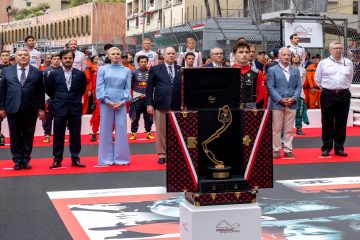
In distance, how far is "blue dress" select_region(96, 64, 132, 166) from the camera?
12047 mm

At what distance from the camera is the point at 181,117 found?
6.03 m

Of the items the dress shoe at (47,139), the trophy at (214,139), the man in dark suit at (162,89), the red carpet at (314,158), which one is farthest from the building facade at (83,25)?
the trophy at (214,139)

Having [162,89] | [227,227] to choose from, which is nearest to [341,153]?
[162,89]

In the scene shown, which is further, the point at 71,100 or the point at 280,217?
the point at 71,100

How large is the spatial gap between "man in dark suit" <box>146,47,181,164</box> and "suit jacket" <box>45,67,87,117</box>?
1177 millimetres

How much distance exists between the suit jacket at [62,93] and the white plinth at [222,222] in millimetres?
5956

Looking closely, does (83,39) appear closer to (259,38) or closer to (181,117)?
(259,38)

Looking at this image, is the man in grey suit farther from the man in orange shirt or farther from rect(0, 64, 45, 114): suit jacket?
the man in orange shirt

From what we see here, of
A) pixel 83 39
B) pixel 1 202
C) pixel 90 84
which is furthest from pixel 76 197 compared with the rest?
pixel 83 39

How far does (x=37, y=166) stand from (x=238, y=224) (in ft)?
22.3

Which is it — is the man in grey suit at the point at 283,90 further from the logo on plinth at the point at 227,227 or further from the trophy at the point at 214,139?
the logo on plinth at the point at 227,227

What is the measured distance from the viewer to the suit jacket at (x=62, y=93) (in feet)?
38.4

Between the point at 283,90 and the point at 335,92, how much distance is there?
92 cm

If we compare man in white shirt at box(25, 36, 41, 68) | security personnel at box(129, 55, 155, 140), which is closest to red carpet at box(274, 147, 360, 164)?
security personnel at box(129, 55, 155, 140)
